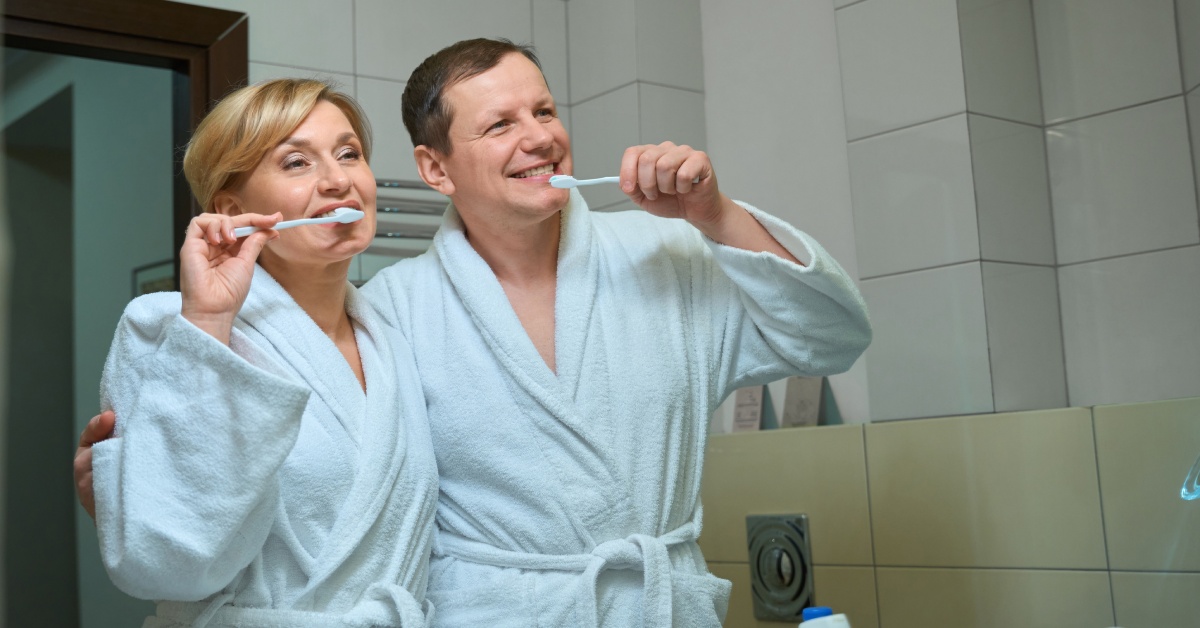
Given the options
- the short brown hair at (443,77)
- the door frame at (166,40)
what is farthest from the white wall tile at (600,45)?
the short brown hair at (443,77)

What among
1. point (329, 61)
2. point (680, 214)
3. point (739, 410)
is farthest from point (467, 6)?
point (680, 214)

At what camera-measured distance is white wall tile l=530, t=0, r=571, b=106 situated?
2260 millimetres

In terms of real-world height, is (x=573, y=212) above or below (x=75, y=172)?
below

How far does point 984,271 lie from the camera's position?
1.48 metres

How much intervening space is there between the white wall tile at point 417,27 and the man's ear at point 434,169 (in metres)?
0.74

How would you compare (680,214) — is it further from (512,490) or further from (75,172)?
(75,172)

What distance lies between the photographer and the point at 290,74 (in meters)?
1.97

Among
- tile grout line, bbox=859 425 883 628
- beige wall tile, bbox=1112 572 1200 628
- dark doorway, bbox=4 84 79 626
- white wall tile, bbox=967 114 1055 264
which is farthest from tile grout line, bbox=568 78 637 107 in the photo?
dark doorway, bbox=4 84 79 626

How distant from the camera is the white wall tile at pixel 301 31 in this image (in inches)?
76.2

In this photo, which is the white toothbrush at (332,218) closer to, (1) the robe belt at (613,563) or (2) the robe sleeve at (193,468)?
(2) the robe sleeve at (193,468)

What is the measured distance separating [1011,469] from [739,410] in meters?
0.59

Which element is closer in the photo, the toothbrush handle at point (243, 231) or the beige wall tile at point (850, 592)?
the toothbrush handle at point (243, 231)

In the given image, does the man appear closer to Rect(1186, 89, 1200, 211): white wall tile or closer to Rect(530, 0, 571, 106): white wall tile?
Rect(1186, 89, 1200, 211): white wall tile

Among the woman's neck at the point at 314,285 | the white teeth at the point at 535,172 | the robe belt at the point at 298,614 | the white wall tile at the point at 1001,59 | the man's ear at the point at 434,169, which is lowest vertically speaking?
the robe belt at the point at 298,614
